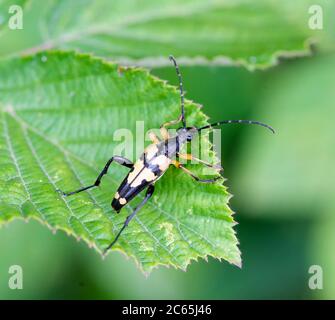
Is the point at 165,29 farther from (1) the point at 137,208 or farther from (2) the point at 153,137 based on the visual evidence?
(1) the point at 137,208

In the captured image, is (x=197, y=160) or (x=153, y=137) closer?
(x=197, y=160)

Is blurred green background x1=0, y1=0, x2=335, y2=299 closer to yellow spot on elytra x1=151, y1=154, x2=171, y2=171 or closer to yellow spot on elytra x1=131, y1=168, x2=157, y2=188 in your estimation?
yellow spot on elytra x1=151, y1=154, x2=171, y2=171

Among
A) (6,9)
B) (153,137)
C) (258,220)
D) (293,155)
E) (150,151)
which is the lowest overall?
(258,220)

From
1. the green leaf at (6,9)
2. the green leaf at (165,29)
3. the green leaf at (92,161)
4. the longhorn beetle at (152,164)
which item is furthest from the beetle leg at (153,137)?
the green leaf at (6,9)

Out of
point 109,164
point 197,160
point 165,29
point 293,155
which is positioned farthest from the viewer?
point 293,155

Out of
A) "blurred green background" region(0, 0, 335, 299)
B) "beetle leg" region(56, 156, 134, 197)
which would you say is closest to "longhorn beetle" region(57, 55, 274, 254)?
"beetle leg" region(56, 156, 134, 197)

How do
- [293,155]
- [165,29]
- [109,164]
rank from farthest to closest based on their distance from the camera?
[293,155], [165,29], [109,164]

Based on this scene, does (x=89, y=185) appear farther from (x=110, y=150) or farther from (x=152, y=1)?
(x=152, y=1)

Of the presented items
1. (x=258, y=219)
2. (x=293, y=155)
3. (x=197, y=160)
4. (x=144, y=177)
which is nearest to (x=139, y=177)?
(x=144, y=177)
